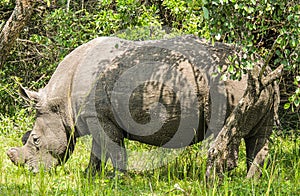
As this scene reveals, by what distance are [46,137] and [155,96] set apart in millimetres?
1545

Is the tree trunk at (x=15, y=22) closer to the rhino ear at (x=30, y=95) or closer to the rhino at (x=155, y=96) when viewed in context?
the rhino ear at (x=30, y=95)

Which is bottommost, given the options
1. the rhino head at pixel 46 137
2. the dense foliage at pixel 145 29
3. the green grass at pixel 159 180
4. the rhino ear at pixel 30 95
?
the green grass at pixel 159 180

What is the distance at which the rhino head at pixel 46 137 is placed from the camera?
6488mm

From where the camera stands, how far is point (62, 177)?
6.04 meters

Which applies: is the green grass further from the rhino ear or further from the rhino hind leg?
Result: the rhino ear

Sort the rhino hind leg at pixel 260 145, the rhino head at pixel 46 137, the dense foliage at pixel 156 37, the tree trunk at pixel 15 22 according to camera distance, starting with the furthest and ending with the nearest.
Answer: the tree trunk at pixel 15 22 → the rhino head at pixel 46 137 → the rhino hind leg at pixel 260 145 → the dense foliage at pixel 156 37

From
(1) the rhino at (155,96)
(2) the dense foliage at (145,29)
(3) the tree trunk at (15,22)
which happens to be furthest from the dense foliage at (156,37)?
(3) the tree trunk at (15,22)

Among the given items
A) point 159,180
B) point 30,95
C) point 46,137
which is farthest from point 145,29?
point 159,180

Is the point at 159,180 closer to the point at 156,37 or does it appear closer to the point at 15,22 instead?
the point at 156,37

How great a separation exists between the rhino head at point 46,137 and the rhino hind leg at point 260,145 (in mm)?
2016

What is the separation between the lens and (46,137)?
6.53m

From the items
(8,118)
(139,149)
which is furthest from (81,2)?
(139,149)

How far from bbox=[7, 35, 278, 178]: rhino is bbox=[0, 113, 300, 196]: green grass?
0.84 feet

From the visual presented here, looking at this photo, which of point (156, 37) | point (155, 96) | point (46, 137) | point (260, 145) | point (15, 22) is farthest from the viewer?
point (156, 37)
